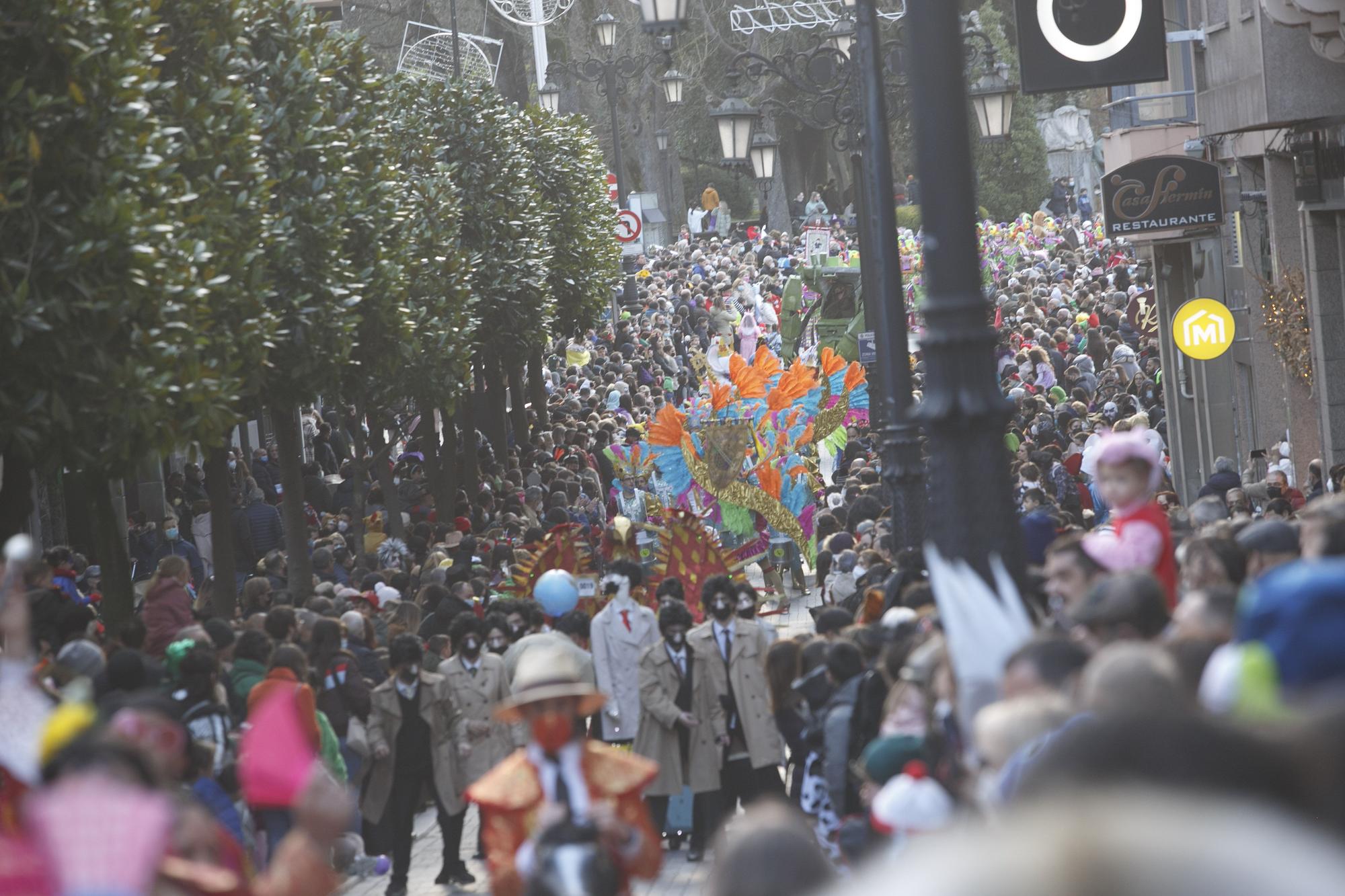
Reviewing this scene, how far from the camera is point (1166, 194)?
66.3 ft

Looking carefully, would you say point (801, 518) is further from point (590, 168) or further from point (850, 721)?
point (590, 168)

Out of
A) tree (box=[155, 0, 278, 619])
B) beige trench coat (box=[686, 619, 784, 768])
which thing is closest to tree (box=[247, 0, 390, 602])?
tree (box=[155, 0, 278, 619])

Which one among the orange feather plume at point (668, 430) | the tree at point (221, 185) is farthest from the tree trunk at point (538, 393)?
the tree at point (221, 185)

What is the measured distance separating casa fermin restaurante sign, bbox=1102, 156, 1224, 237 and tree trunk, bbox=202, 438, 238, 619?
9.62 m

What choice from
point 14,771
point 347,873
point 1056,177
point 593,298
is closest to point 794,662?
point 347,873

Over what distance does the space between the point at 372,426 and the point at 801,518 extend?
539 cm

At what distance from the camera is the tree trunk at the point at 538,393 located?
34562mm

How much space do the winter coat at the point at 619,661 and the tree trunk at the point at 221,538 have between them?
5089mm

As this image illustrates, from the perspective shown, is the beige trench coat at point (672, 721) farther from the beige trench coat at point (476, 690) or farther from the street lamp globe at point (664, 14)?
the street lamp globe at point (664, 14)

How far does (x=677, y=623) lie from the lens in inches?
432

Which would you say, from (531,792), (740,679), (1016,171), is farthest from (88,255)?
(1016,171)

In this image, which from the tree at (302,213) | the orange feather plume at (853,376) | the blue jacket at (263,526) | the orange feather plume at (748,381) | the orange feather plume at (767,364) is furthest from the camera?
the blue jacket at (263,526)

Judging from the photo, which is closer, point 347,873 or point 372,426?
point 347,873

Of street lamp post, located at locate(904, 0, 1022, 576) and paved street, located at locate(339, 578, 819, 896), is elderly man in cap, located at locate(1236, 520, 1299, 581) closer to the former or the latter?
street lamp post, located at locate(904, 0, 1022, 576)
